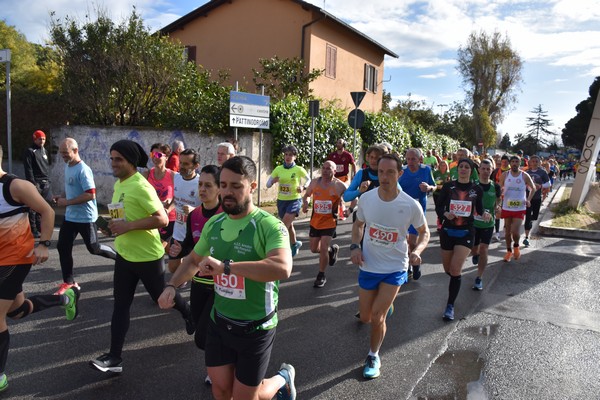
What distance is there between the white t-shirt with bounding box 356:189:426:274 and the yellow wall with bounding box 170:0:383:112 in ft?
60.4

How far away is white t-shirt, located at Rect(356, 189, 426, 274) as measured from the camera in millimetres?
4047

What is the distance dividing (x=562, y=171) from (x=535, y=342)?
42632mm

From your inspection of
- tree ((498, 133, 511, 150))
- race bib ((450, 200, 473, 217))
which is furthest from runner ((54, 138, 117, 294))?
tree ((498, 133, 511, 150))

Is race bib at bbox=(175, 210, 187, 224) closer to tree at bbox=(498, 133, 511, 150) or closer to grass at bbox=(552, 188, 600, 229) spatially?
grass at bbox=(552, 188, 600, 229)

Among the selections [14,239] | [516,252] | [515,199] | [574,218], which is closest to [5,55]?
[14,239]

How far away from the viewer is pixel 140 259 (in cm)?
392

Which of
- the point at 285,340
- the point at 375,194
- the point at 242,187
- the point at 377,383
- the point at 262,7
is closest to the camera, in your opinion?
the point at 242,187

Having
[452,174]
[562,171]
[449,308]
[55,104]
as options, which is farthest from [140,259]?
[562,171]

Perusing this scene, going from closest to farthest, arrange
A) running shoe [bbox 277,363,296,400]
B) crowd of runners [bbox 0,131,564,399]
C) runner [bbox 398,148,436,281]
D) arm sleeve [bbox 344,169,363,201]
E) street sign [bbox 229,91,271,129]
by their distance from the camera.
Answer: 1. crowd of runners [bbox 0,131,564,399]
2. running shoe [bbox 277,363,296,400]
3. arm sleeve [bbox 344,169,363,201]
4. runner [bbox 398,148,436,281]
5. street sign [bbox 229,91,271,129]

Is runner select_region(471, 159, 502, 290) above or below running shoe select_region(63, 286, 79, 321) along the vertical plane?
above

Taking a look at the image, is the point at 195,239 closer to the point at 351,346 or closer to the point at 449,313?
the point at 351,346

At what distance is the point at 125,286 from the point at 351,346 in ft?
7.39

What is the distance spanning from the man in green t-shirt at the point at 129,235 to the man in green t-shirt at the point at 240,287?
1249 mm

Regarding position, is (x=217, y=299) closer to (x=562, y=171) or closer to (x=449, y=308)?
(x=449, y=308)
